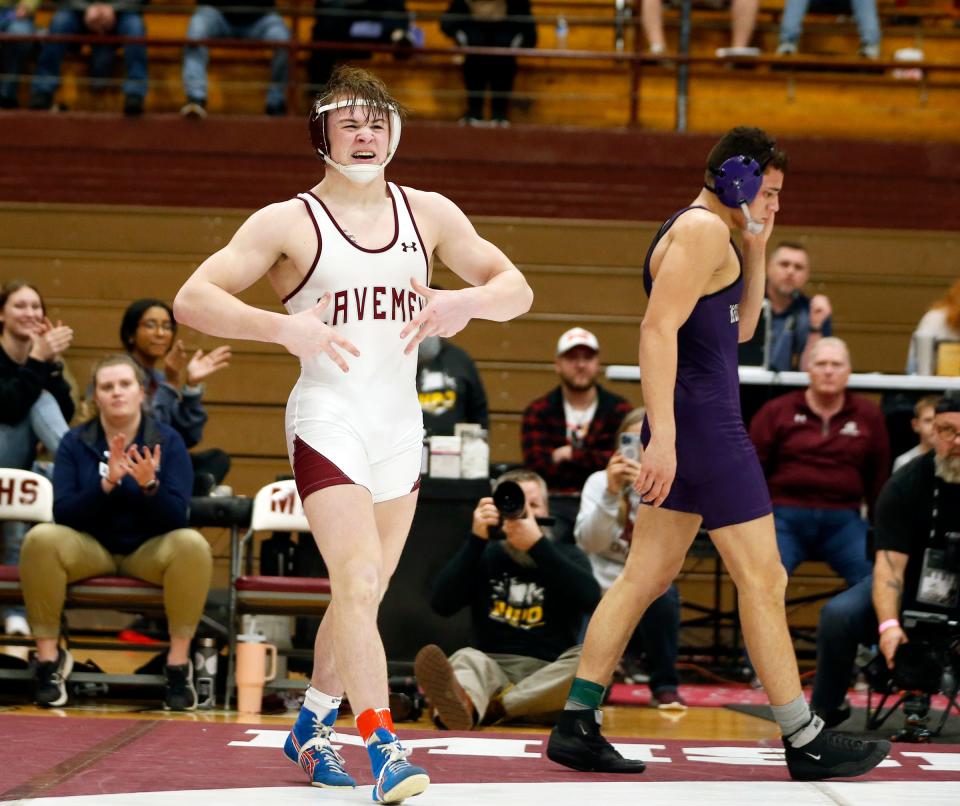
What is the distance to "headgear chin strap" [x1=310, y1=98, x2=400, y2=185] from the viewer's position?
366cm

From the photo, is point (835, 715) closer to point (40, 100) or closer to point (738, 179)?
point (738, 179)

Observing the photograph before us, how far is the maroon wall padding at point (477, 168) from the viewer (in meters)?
9.95

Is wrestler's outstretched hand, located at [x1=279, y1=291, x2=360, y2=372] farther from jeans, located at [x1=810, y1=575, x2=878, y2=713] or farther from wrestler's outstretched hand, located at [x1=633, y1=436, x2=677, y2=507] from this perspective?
jeans, located at [x1=810, y1=575, x2=878, y2=713]

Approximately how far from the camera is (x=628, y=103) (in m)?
10.5

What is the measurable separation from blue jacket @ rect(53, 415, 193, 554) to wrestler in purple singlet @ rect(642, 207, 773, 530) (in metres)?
2.56

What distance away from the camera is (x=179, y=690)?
589 centimetres

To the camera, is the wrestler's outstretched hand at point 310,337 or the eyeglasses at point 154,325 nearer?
the wrestler's outstretched hand at point 310,337

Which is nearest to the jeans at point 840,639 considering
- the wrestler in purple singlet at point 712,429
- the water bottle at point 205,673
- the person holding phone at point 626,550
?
the person holding phone at point 626,550

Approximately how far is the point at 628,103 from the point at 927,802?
24.8 ft

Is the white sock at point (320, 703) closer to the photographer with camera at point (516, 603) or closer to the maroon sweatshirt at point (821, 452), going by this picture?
the photographer with camera at point (516, 603)

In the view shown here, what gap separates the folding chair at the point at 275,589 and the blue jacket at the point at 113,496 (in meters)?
0.37

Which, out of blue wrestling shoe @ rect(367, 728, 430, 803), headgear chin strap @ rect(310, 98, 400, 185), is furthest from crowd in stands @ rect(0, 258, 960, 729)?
headgear chin strap @ rect(310, 98, 400, 185)

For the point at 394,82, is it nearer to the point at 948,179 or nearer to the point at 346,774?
the point at 948,179

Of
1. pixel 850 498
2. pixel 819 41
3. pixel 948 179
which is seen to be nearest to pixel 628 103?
pixel 819 41
